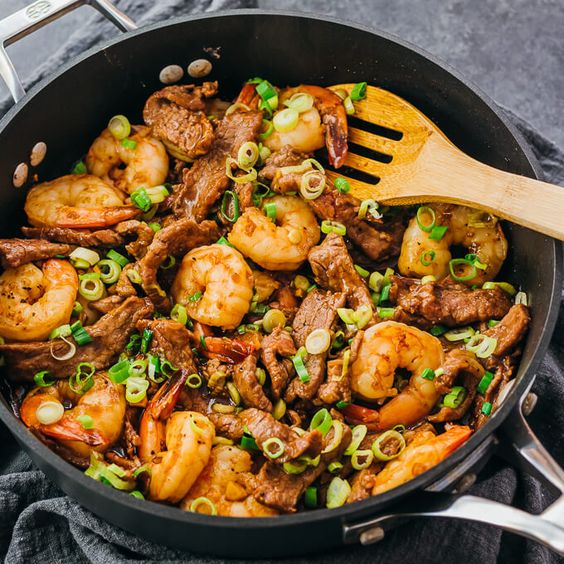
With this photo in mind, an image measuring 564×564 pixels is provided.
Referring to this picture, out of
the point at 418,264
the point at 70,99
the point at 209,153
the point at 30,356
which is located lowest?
the point at 418,264

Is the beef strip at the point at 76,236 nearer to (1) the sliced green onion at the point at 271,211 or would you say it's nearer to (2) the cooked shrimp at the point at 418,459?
(1) the sliced green onion at the point at 271,211

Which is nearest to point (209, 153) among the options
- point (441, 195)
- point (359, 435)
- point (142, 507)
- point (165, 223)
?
point (165, 223)

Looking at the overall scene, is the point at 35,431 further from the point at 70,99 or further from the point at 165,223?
the point at 70,99

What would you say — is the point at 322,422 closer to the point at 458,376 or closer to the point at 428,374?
the point at 428,374

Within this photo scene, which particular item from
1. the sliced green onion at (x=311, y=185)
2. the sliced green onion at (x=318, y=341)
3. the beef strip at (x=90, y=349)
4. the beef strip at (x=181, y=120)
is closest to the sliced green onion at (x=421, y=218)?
the sliced green onion at (x=311, y=185)

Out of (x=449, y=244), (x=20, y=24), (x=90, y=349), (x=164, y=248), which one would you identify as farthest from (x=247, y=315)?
(x=20, y=24)

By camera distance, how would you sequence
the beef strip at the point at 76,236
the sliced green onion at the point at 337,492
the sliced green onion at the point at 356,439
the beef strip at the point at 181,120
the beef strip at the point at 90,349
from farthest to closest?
the beef strip at the point at 181,120, the beef strip at the point at 76,236, the beef strip at the point at 90,349, the sliced green onion at the point at 356,439, the sliced green onion at the point at 337,492

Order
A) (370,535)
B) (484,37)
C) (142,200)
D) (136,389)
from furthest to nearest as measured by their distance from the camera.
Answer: (484,37) < (142,200) < (136,389) < (370,535)
